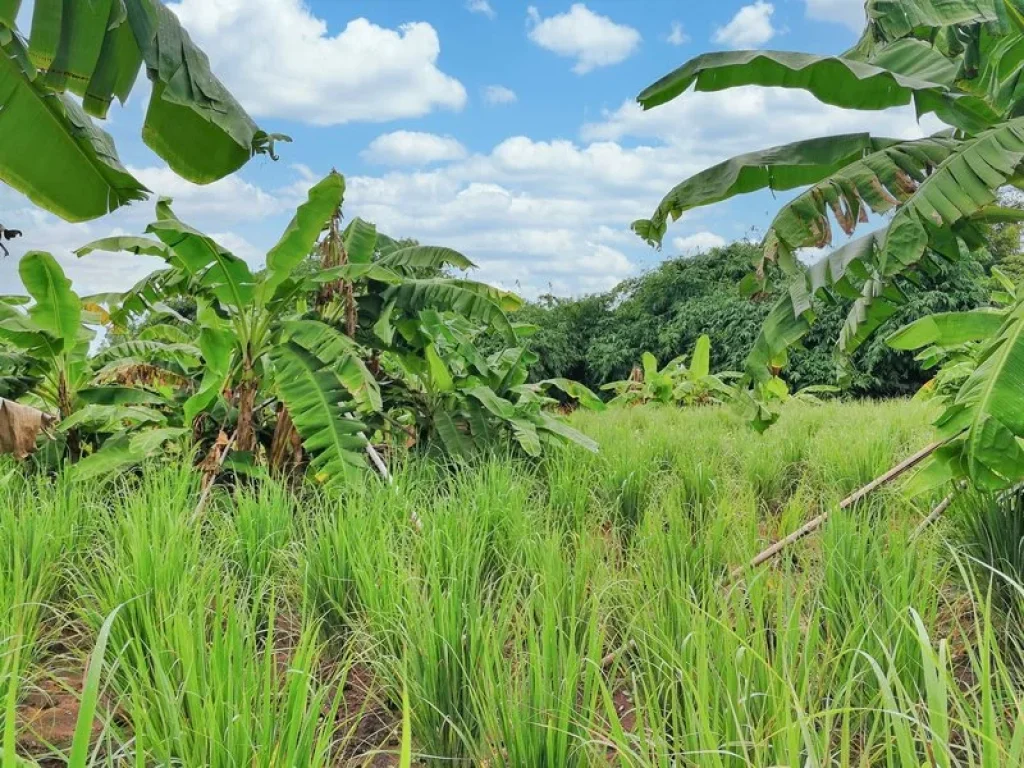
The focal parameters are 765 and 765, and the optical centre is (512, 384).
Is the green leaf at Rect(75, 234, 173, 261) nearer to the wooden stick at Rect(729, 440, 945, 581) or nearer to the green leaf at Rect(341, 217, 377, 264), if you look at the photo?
the green leaf at Rect(341, 217, 377, 264)

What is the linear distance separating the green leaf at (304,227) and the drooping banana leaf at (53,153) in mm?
1097

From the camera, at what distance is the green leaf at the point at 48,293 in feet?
16.5

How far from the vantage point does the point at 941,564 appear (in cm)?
335

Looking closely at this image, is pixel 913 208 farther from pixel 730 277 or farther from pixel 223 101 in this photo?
pixel 730 277

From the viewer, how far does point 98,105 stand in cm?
314

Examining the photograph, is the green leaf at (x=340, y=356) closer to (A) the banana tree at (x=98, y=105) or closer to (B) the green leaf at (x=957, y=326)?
(A) the banana tree at (x=98, y=105)

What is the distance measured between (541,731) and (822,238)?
2.32m

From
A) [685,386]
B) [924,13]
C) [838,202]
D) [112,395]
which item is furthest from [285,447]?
[685,386]

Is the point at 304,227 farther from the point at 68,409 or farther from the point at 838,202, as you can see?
the point at 838,202

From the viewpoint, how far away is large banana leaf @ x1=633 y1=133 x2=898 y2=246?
3488mm

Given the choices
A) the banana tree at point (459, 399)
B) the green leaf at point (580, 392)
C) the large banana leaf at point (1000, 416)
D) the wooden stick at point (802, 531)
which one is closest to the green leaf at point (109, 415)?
the banana tree at point (459, 399)

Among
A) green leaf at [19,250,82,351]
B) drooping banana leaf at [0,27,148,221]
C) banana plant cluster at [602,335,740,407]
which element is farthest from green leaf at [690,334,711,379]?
drooping banana leaf at [0,27,148,221]

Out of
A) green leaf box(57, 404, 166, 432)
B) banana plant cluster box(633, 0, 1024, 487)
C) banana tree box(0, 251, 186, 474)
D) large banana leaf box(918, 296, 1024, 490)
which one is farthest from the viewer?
green leaf box(57, 404, 166, 432)

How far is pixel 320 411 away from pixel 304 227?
3.88 feet
